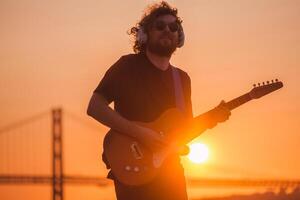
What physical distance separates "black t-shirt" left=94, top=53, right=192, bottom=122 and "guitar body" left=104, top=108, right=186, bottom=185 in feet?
0.19

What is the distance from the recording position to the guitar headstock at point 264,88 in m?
5.15

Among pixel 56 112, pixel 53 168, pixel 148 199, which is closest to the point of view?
pixel 148 199

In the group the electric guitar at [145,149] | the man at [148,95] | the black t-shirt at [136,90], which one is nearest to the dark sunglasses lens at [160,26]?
the man at [148,95]

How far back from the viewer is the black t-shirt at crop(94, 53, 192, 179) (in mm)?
4379

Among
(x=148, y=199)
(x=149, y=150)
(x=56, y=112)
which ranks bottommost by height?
(x=148, y=199)

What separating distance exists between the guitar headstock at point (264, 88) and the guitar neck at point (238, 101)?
5 centimetres

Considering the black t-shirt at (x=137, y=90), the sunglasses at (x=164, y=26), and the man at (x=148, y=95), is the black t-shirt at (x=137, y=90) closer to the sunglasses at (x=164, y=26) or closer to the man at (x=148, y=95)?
the man at (x=148, y=95)

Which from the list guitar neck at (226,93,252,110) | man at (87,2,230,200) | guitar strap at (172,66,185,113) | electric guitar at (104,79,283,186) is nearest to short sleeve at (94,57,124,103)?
man at (87,2,230,200)

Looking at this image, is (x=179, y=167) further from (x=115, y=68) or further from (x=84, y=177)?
(x=84, y=177)

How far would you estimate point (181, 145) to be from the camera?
457cm

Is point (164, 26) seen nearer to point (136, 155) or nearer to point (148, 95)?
point (148, 95)

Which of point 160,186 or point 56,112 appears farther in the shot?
point 56,112

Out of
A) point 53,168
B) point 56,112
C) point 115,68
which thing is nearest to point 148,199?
point 115,68

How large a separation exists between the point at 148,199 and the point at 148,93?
0.57m
